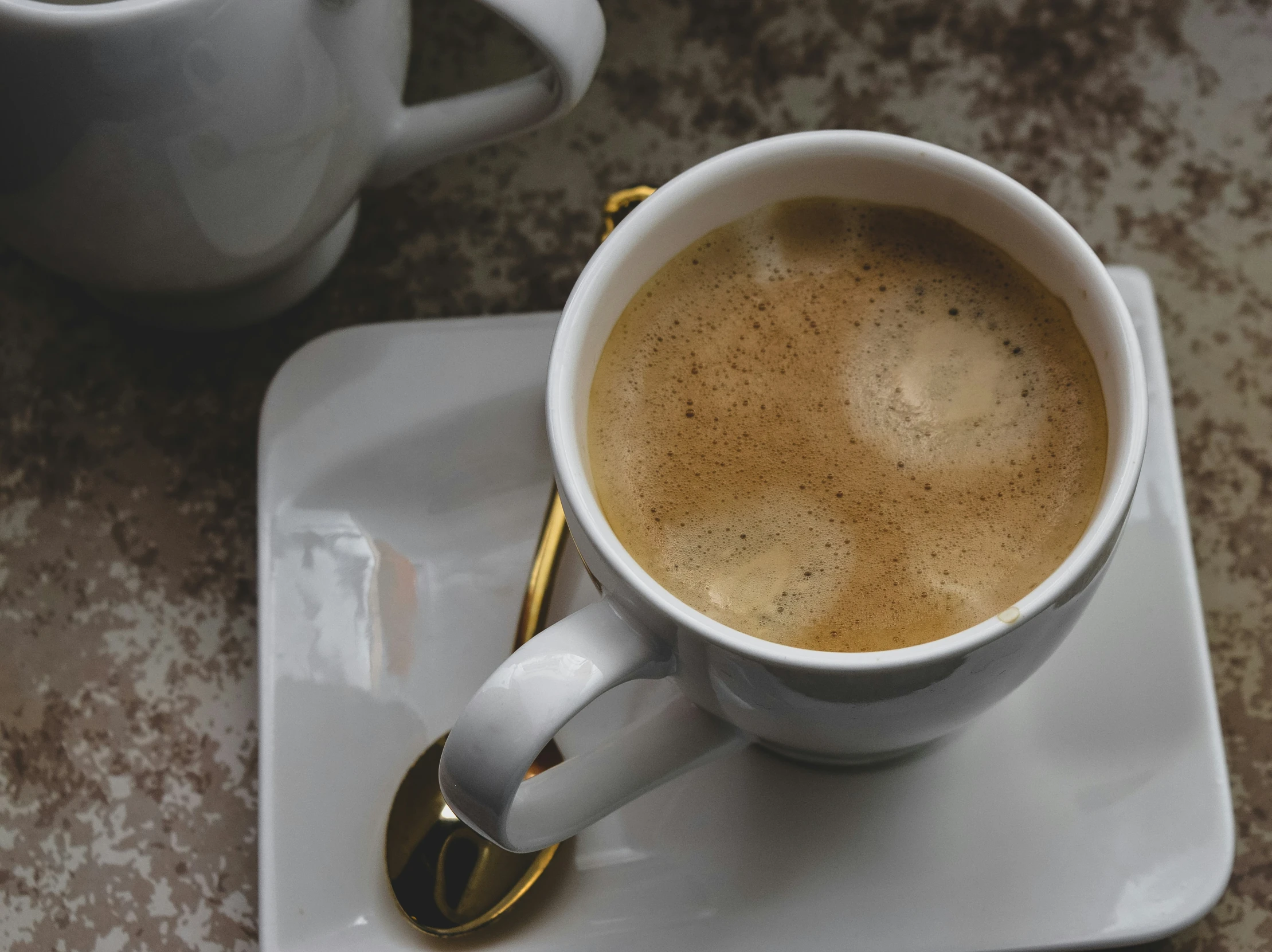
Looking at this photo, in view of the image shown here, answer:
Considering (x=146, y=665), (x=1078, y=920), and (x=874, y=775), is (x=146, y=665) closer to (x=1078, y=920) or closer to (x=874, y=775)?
(x=874, y=775)

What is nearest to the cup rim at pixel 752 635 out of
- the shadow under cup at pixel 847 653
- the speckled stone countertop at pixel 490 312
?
the shadow under cup at pixel 847 653

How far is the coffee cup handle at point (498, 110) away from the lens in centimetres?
71

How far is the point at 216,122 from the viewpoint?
64 cm

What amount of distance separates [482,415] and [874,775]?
1.03ft

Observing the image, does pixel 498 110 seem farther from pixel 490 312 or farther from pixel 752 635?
pixel 752 635

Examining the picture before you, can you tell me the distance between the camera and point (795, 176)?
2.08ft

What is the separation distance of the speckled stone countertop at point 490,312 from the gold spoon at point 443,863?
14cm

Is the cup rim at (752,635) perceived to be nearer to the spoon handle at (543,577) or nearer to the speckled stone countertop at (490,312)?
the spoon handle at (543,577)

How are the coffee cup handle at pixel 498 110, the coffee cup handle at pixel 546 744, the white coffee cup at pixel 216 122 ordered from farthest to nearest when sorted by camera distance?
the coffee cup handle at pixel 498 110
the white coffee cup at pixel 216 122
the coffee cup handle at pixel 546 744

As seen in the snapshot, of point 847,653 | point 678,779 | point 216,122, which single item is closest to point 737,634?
point 847,653

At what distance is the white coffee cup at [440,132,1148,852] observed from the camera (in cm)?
50

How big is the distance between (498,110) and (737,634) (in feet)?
1.31

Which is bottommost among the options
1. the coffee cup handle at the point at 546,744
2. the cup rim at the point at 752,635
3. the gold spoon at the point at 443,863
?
the gold spoon at the point at 443,863

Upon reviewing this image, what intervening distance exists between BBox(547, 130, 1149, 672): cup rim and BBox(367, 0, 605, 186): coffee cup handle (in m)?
0.15
